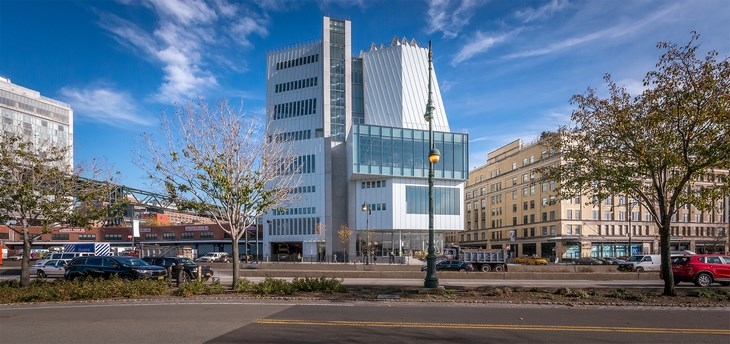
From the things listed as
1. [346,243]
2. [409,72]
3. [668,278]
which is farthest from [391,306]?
→ [409,72]

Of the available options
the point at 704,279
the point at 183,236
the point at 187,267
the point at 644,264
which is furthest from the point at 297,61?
the point at 704,279

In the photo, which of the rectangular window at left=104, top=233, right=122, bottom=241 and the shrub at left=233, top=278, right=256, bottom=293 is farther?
the rectangular window at left=104, top=233, right=122, bottom=241

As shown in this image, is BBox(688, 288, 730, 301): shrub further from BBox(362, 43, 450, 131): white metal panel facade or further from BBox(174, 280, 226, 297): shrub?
BBox(362, 43, 450, 131): white metal panel facade

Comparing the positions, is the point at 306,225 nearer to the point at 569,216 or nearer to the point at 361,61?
the point at 361,61

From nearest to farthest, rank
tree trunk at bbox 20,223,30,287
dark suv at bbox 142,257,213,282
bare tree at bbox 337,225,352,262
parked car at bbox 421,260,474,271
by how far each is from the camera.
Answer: tree trunk at bbox 20,223,30,287
dark suv at bbox 142,257,213,282
parked car at bbox 421,260,474,271
bare tree at bbox 337,225,352,262

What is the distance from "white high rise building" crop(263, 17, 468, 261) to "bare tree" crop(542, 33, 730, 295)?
47257 millimetres

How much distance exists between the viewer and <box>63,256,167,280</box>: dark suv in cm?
2300

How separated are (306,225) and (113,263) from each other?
51973 millimetres

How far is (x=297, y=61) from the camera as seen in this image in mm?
82500

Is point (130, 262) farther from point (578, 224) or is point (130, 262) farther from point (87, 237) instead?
point (87, 237)

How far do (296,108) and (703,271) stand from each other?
6622 centimetres

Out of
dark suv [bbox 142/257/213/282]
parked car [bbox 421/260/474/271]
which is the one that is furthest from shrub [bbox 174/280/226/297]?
parked car [bbox 421/260/474/271]

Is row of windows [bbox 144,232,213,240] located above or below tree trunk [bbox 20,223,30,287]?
below

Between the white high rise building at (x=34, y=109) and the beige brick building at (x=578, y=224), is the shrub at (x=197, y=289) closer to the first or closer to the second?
the beige brick building at (x=578, y=224)
